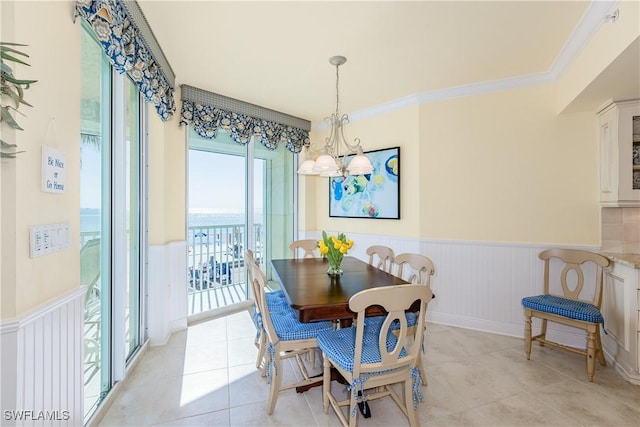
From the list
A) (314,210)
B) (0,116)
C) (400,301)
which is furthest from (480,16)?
(314,210)

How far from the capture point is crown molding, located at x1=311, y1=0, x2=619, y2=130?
1868 mm

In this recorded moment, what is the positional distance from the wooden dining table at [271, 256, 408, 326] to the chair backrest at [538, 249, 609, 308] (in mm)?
1640

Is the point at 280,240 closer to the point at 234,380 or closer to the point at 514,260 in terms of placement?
the point at 234,380

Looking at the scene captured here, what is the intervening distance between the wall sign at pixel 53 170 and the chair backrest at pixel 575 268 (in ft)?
11.9

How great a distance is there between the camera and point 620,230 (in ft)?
8.25

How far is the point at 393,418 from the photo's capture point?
68.6 inches

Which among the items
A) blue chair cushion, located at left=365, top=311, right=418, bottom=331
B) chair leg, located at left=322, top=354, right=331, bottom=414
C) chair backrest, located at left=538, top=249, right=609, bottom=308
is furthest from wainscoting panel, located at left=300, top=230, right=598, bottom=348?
chair leg, located at left=322, top=354, right=331, bottom=414

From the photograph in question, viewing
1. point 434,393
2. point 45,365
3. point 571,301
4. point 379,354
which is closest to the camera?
point 45,365

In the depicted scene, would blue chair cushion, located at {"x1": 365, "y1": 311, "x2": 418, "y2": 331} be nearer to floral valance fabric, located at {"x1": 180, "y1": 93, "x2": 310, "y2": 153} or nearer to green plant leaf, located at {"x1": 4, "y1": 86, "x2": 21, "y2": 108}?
green plant leaf, located at {"x1": 4, "y1": 86, "x2": 21, "y2": 108}

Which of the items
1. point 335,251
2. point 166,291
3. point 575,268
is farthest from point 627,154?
point 166,291

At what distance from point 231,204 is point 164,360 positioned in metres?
1.86

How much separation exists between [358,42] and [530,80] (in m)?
1.85

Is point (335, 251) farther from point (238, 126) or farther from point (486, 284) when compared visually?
point (238, 126)

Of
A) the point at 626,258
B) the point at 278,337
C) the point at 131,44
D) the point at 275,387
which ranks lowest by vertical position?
the point at 275,387
